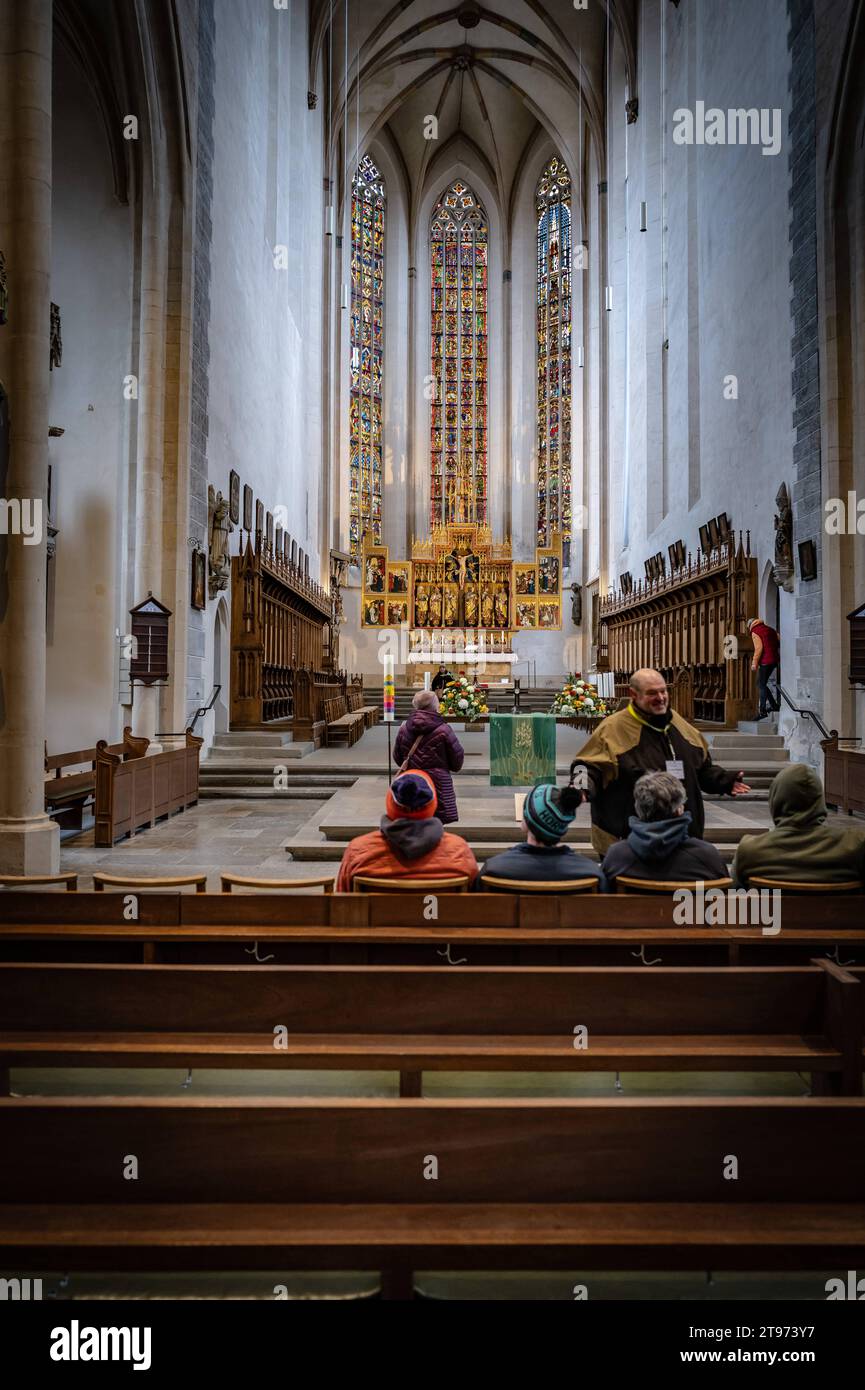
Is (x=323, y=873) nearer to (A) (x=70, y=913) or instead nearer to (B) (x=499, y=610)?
(A) (x=70, y=913)

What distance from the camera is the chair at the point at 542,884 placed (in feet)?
9.82

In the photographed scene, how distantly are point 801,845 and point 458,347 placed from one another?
1109 inches

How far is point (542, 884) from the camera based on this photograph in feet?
9.87

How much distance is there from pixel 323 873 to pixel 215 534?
21.9ft

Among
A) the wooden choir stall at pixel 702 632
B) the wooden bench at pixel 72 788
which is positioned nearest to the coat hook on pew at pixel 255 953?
the wooden bench at pixel 72 788

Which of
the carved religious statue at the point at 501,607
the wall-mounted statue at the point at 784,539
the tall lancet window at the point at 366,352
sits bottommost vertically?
the wall-mounted statue at the point at 784,539

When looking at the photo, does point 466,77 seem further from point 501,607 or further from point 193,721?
point 193,721

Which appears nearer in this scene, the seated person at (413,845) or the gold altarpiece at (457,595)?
the seated person at (413,845)

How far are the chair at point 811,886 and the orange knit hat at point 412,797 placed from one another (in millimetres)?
1233

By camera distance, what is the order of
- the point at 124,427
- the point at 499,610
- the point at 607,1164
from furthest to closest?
the point at 499,610
the point at 124,427
the point at 607,1164

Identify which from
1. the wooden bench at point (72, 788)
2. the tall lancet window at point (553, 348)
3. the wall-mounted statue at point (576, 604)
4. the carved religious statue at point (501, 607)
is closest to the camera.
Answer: the wooden bench at point (72, 788)

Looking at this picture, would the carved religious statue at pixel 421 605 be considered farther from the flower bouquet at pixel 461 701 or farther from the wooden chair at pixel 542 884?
the wooden chair at pixel 542 884

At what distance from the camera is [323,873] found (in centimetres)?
579
